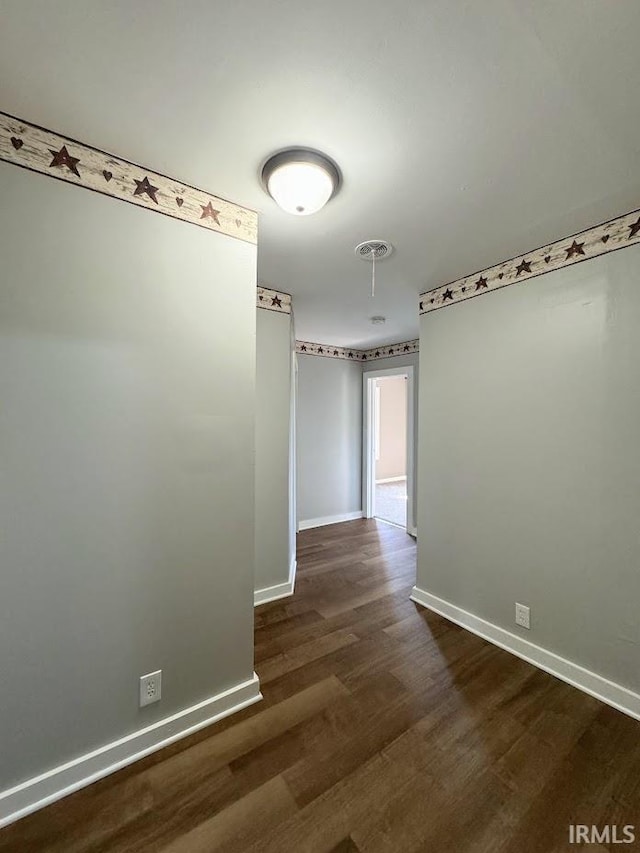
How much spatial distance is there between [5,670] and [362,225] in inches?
93.2

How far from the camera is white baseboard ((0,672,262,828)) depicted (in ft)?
3.74

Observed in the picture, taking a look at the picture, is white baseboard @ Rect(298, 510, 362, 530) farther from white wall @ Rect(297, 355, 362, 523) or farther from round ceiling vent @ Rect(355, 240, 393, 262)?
round ceiling vent @ Rect(355, 240, 393, 262)

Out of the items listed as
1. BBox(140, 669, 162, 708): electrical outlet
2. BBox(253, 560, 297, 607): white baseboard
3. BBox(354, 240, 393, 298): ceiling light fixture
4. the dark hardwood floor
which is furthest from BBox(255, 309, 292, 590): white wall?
BBox(140, 669, 162, 708): electrical outlet

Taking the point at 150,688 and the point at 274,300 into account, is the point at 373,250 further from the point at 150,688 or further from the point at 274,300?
the point at 150,688

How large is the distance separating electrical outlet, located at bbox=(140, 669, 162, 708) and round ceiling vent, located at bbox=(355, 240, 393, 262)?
2.35 m

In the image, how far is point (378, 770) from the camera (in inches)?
51.1

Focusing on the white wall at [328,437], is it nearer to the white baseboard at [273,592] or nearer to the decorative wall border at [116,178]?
the white baseboard at [273,592]

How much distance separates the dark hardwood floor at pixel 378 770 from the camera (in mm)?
1092

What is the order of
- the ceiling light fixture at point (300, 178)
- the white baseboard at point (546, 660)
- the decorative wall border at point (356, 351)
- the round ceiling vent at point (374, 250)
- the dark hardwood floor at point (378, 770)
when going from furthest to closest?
the decorative wall border at point (356, 351), the round ceiling vent at point (374, 250), the white baseboard at point (546, 660), the ceiling light fixture at point (300, 178), the dark hardwood floor at point (378, 770)

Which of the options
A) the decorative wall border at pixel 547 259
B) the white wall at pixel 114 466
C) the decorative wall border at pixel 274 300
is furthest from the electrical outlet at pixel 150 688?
the decorative wall border at pixel 547 259

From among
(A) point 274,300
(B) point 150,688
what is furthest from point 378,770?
(A) point 274,300

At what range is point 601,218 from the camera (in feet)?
5.34

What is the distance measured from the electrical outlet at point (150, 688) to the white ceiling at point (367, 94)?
2121 mm

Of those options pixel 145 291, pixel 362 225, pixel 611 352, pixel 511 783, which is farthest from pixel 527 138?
pixel 511 783
